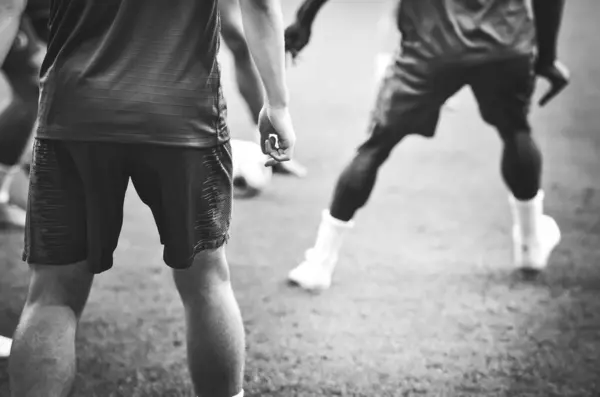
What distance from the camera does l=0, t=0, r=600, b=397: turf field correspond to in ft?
6.02

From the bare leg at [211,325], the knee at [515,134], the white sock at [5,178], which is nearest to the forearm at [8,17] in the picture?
the bare leg at [211,325]

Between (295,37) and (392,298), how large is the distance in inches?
34.2

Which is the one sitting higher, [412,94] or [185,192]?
[185,192]

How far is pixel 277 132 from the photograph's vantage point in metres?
1.31

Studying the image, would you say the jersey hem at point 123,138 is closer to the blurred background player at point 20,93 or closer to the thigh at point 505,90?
the thigh at point 505,90

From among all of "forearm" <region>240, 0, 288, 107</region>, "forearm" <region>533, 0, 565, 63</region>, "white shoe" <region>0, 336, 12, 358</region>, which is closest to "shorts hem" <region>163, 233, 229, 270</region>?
"forearm" <region>240, 0, 288, 107</region>

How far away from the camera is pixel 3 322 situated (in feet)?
6.84

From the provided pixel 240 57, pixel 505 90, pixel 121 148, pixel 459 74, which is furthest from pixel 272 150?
pixel 240 57

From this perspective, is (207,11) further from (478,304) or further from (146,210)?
(146,210)

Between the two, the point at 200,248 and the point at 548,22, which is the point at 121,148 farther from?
the point at 548,22

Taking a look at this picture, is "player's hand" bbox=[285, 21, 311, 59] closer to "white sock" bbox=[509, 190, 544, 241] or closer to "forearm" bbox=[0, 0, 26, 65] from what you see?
"white sock" bbox=[509, 190, 544, 241]

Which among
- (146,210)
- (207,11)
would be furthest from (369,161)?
(146,210)

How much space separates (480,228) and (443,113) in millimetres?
2008

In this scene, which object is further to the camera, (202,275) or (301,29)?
(301,29)
